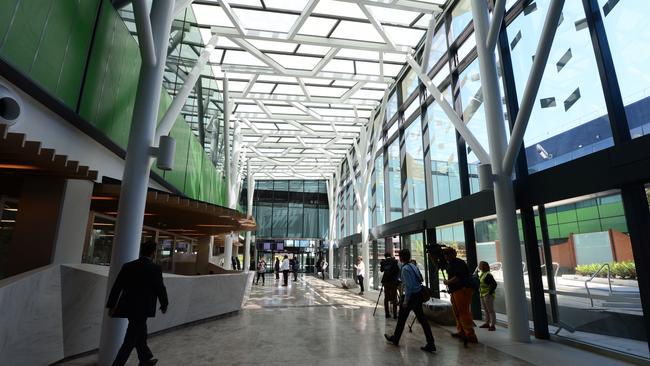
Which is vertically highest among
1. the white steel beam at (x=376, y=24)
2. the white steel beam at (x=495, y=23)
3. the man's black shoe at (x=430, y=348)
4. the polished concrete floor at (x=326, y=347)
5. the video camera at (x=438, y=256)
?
the white steel beam at (x=376, y=24)

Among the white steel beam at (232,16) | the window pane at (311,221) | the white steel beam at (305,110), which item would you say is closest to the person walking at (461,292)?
the white steel beam at (232,16)

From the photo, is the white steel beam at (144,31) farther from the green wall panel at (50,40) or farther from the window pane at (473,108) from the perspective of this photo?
the window pane at (473,108)

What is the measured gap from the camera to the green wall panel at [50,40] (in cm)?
441

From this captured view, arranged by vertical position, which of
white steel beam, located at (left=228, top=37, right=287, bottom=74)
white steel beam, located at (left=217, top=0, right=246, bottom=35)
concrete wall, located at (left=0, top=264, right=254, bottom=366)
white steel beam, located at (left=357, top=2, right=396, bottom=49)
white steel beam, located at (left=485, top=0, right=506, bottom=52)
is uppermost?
white steel beam, located at (left=228, top=37, right=287, bottom=74)

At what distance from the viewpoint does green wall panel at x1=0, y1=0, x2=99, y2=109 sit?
441 centimetres

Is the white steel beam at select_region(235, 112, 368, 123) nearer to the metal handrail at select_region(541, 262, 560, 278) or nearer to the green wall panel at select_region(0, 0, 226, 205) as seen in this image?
the green wall panel at select_region(0, 0, 226, 205)

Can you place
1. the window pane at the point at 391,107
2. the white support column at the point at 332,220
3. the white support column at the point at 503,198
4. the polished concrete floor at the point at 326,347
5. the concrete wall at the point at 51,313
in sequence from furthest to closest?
the white support column at the point at 332,220 < the window pane at the point at 391,107 < the white support column at the point at 503,198 < the polished concrete floor at the point at 326,347 < the concrete wall at the point at 51,313

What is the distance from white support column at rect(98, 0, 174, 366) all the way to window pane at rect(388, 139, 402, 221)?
12860mm

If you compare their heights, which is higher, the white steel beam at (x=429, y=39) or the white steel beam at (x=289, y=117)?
the white steel beam at (x=289, y=117)

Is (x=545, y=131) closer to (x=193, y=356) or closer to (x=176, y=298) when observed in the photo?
(x=193, y=356)

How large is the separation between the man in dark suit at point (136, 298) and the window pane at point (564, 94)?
291 inches

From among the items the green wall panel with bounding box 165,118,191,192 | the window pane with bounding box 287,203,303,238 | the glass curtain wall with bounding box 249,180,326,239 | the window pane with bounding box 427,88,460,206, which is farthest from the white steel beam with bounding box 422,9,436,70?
the window pane with bounding box 287,203,303,238

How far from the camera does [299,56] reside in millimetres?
15602

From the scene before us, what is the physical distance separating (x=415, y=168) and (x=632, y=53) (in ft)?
31.2
